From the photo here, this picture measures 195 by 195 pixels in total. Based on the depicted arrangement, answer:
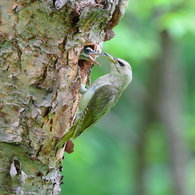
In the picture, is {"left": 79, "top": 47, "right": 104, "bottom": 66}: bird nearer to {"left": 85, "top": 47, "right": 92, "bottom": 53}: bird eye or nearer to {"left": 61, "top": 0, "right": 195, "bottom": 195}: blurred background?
{"left": 85, "top": 47, "right": 92, "bottom": 53}: bird eye

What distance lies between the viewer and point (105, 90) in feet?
13.9

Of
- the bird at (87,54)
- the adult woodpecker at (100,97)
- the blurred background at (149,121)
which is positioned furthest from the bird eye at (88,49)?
the blurred background at (149,121)

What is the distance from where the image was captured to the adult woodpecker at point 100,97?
3655 millimetres

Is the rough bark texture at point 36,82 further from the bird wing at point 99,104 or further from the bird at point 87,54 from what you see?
the bird wing at point 99,104

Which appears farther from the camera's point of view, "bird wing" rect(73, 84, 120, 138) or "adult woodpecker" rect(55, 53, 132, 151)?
"bird wing" rect(73, 84, 120, 138)

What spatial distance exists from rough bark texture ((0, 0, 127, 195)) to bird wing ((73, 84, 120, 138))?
0.64 m

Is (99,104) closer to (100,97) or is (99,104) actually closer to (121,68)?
(100,97)

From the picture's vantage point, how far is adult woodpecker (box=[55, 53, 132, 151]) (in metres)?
3.66

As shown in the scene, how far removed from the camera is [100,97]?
4156 mm

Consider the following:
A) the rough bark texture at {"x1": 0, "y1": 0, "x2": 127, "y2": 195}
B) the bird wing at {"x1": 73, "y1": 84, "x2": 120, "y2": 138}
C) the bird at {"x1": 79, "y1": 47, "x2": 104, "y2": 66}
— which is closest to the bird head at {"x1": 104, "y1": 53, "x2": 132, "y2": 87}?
the bird wing at {"x1": 73, "y1": 84, "x2": 120, "y2": 138}

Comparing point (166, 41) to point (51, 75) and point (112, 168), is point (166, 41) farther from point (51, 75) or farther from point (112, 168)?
point (51, 75)

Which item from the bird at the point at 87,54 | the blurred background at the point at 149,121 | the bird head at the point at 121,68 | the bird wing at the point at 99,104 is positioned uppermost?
the bird at the point at 87,54

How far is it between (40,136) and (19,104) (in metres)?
0.29

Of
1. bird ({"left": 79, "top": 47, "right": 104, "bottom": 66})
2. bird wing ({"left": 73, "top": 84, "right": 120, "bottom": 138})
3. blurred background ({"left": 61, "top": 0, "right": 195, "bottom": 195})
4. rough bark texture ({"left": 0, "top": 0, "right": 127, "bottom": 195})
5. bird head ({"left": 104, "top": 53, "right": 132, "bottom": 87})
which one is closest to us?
rough bark texture ({"left": 0, "top": 0, "right": 127, "bottom": 195})
